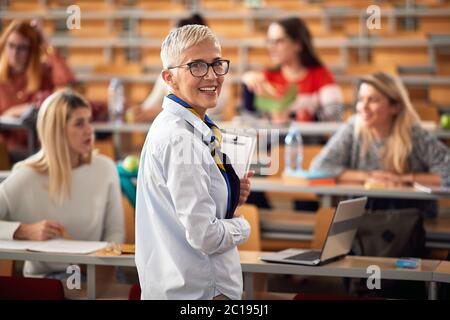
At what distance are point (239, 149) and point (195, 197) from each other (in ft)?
1.44

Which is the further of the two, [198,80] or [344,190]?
[344,190]

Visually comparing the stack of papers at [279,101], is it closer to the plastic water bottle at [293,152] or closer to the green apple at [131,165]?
the plastic water bottle at [293,152]

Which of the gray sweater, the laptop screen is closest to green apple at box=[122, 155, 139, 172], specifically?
the gray sweater

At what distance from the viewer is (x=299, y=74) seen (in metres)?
5.82

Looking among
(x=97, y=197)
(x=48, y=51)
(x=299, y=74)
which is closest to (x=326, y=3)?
(x=299, y=74)

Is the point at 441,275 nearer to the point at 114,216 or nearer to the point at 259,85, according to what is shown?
the point at 114,216

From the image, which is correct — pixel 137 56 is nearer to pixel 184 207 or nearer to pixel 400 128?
pixel 400 128

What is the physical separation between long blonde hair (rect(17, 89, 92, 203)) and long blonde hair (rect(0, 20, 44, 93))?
7.43 feet

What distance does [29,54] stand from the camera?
569cm

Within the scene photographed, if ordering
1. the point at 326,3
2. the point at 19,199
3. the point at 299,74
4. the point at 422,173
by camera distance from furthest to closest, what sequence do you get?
the point at 326,3
the point at 299,74
the point at 422,173
the point at 19,199

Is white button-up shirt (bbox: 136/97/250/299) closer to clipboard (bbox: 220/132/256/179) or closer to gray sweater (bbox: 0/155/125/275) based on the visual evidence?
clipboard (bbox: 220/132/256/179)

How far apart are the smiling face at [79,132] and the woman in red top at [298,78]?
2.33m

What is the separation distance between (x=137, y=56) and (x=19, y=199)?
5.51m

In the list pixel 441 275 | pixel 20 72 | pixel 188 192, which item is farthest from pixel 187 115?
pixel 20 72
